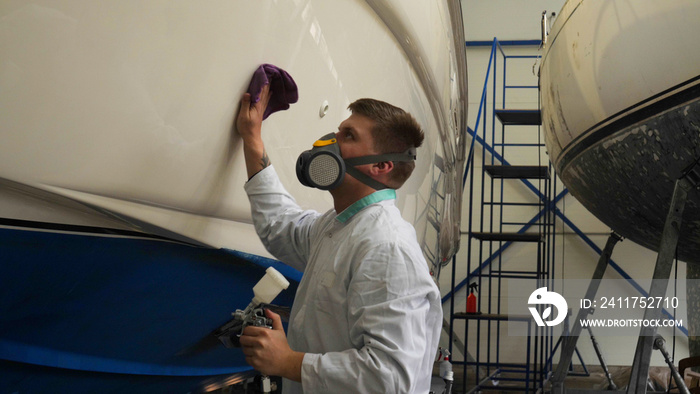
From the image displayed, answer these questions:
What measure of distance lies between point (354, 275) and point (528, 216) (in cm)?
577

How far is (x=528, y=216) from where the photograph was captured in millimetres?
6383

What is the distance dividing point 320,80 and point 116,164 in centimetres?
45

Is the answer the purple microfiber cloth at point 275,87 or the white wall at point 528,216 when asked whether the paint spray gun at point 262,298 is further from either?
the white wall at point 528,216

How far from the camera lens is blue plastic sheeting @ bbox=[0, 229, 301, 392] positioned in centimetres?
76

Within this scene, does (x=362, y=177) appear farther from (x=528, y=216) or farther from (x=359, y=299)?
(x=528, y=216)

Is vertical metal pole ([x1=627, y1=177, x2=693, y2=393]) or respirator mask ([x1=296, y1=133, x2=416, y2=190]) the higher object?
respirator mask ([x1=296, y1=133, x2=416, y2=190])

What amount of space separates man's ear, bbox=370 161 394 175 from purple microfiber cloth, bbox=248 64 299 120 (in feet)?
0.55

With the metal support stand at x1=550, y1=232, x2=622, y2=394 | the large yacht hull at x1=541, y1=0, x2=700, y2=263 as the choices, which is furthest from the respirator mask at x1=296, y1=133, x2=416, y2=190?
the metal support stand at x1=550, y1=232, x2=622, y2=394

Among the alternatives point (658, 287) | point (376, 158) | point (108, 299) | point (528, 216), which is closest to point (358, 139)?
point (376, 158)

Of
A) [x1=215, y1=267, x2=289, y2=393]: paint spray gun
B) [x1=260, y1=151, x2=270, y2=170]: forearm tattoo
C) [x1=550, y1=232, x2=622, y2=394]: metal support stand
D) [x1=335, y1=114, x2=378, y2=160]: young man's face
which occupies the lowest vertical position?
[x1=550, y1=232, x2=622, y2=394]: metal support stand

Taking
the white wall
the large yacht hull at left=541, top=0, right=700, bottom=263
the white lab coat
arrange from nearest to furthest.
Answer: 1. the white lab coat
2. the large yacht hull at left=541, top=0, right=700, bottom=263
3. the white wall

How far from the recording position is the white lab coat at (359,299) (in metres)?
0.83

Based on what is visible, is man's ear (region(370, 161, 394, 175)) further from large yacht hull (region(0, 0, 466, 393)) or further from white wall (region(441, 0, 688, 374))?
white wall (region(441, 0, 688, 374))

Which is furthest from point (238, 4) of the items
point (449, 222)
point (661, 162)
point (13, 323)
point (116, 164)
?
point (449, 222)
